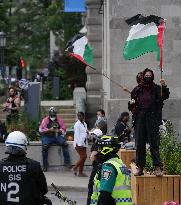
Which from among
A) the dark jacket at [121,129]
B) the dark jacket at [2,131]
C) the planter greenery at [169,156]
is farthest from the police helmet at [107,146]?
the dark jacket at [2,131]

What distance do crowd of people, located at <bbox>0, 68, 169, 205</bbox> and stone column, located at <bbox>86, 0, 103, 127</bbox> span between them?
26.7 ft

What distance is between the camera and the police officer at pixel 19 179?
26.1 ft

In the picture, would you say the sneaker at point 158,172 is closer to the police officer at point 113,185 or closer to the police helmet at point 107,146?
the police helmet at point 107,146

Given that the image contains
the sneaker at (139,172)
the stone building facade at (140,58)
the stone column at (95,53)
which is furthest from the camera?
the stone column at (95,53)

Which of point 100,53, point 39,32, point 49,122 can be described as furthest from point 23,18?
point 49,122

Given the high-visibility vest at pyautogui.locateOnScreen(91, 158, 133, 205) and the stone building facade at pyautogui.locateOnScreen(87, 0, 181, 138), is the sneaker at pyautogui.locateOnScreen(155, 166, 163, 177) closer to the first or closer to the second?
the high-visibility vest at pyautogui.locateOnScreen(91, 158, 133, 205)

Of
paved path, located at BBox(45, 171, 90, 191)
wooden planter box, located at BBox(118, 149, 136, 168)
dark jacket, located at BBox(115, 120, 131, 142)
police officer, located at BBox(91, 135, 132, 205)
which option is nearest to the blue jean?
paved path, located at BBox(45, 171, 90, 191)

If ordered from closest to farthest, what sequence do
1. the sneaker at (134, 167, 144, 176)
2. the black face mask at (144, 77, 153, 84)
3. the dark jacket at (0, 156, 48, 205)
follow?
1. the dark jacket at (0, 156, 48, 205)
2. the black face mask at (144, 77, 153, 84)
3. the sneaker at (134, 167, 144, 176)

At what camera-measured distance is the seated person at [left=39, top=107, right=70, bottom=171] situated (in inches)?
759

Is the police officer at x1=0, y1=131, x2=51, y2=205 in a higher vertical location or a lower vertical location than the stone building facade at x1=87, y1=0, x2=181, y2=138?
lower

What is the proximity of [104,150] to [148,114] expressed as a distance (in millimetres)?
3054

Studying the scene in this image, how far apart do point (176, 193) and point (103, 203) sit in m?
3.73

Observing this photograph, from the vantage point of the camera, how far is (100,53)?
29.9 metres

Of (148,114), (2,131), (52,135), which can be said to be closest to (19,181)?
(148,114)
